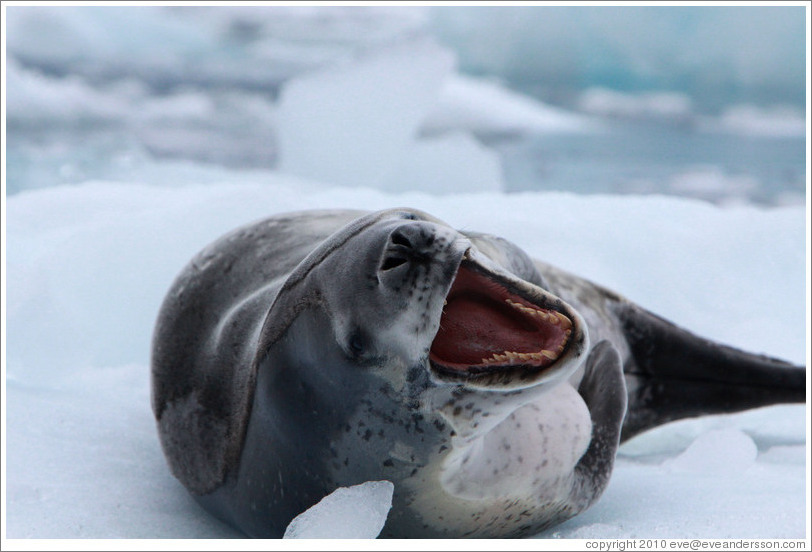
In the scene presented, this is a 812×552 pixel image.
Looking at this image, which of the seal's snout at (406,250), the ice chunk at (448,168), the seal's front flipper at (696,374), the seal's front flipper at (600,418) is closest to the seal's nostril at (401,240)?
the seal's snout at (406,250)

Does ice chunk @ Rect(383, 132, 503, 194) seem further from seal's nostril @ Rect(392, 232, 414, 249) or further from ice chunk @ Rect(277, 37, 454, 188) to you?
seal's nostril @ Rect(392, 232, 414, 249)

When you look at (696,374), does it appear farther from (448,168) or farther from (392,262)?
(448,168)

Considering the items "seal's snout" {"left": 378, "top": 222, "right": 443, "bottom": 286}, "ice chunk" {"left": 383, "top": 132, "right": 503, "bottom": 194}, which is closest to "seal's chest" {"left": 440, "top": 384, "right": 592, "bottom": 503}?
"seal's snout" {"left": 378, "top": 222, "right": 443, "bottom": 286}

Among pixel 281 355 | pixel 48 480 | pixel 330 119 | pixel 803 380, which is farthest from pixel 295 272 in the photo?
pixel 330 119

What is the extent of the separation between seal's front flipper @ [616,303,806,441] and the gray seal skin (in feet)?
1.08

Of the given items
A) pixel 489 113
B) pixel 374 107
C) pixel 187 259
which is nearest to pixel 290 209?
pixel 187 259

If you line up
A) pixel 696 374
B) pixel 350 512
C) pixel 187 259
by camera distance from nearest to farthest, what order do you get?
pixel 350 512, pixel 696 374, pixel 187 259

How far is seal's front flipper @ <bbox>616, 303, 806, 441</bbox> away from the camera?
2.39 meters

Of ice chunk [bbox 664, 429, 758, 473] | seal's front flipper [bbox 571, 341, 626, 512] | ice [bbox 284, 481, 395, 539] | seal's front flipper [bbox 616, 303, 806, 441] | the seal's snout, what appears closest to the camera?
the seal's snout

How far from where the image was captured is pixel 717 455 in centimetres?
229

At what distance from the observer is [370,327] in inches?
55.1

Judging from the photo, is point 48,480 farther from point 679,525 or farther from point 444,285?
point 679,525

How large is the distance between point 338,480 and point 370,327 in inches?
12.4

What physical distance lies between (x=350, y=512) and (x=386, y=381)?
10.0 inches
